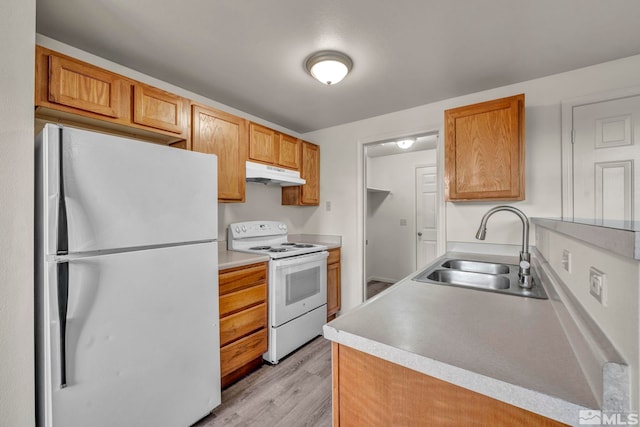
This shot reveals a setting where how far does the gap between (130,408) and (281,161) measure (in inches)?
86.2

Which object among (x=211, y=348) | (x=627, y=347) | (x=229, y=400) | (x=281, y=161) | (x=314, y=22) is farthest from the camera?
(x=281, y=161)

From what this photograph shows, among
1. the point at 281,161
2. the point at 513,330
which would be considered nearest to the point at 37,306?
the point at 513,330

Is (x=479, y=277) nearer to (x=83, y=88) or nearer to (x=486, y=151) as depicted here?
(x=486, y=151)

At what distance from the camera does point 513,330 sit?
31.2 inches

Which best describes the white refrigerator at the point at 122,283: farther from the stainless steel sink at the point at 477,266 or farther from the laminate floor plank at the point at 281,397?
the stainless steel sink at the point at 477,266

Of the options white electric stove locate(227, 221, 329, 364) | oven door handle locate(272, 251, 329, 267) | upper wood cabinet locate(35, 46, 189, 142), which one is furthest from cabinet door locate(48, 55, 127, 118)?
oven door handle locate(272, 251, 329, 267)

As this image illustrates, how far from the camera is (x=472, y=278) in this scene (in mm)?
1633

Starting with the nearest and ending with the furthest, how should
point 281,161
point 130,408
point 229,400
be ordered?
point 130,408 → point 229,400 → point 281,161

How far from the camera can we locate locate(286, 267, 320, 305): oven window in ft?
7.86

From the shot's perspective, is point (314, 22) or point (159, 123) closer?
point (314, 22)

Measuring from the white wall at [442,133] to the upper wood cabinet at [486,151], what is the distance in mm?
286

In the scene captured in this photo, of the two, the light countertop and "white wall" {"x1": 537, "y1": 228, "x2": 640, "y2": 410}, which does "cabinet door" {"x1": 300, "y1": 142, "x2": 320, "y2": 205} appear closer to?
the light countertop

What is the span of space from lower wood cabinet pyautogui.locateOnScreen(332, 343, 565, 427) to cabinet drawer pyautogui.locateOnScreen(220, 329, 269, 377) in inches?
52.8

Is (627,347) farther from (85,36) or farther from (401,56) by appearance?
(85,36)
